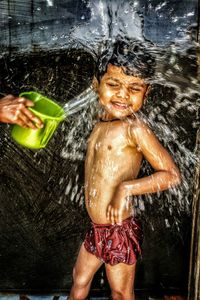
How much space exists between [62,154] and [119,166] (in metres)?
1.11

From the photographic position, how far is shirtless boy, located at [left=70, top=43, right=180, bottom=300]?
2.38 metres

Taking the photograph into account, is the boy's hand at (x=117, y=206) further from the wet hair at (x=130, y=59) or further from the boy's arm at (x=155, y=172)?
the wet hair at (x=130, y=59)

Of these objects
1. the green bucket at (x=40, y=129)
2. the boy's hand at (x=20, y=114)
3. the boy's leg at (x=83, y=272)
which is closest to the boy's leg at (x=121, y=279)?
the boy's leg at (x=83, y=272)

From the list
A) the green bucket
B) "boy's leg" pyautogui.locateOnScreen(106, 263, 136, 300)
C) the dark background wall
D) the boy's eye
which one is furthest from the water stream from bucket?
"boy's leg" pyautogui.locateOnScreen(106, 263, 136, 300)

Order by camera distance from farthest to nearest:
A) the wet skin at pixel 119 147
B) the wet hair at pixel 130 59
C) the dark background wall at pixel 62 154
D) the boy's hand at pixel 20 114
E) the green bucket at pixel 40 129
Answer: the dark background wall at pixel 62 154
the wet hair at pixel 130 59
the wet skin at pixel 119 147
the green bucket at pixel 40 129
the boy's hand at pixel 20 114

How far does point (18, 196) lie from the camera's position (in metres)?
3.40

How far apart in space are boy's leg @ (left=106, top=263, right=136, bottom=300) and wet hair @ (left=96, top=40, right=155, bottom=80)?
1256 mm

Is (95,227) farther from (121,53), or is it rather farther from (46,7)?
(46,7)

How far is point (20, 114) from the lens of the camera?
2.05 metres

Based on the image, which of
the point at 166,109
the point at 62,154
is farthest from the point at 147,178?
the point at 62,154

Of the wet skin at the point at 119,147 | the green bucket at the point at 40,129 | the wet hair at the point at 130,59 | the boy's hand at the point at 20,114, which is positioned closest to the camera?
the boy's hand at the point at 20,114

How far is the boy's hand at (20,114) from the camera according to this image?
Answer: 2053 mm

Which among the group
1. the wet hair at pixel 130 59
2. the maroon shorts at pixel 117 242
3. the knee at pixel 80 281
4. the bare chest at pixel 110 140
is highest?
the wet hair at pixel 130 59

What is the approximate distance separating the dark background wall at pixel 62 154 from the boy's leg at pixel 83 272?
0.91 metres
